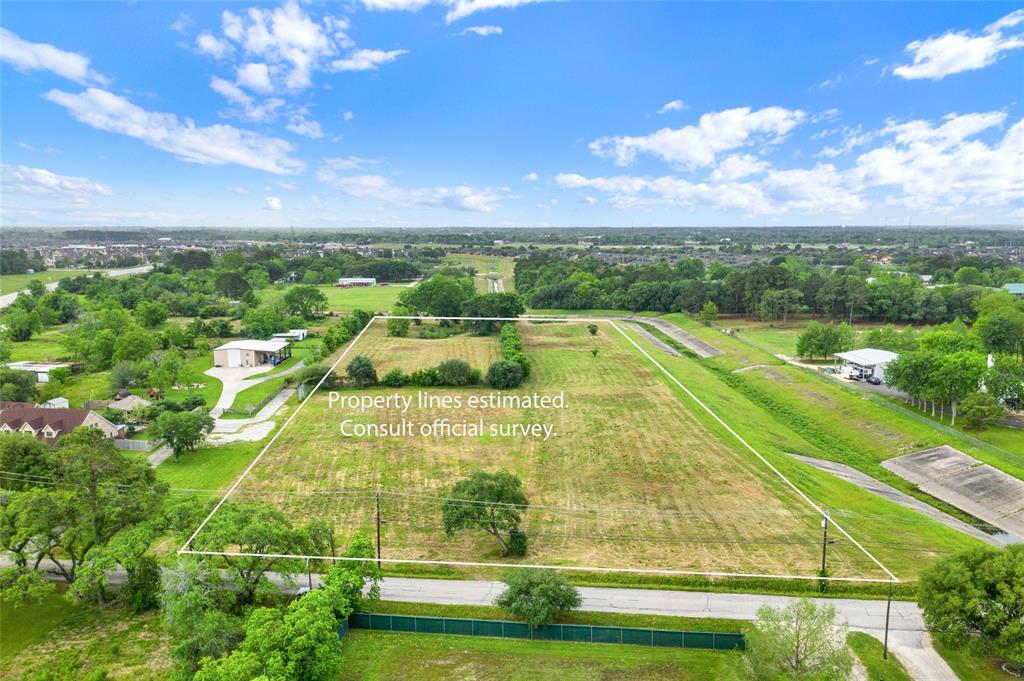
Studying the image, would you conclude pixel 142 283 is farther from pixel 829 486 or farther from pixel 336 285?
pixel 829 486

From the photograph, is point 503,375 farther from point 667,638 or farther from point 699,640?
point 699,640

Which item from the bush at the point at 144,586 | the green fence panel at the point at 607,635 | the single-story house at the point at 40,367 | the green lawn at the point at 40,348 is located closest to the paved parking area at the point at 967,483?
the green fence panel at the point at 607,635

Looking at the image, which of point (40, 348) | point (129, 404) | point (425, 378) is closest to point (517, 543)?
point (425, 378)

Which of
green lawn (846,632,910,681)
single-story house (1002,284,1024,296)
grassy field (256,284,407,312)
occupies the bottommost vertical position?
green lawn (846,632,910,681)

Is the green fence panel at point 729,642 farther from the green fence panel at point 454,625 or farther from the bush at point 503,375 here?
the bush at point 503,375

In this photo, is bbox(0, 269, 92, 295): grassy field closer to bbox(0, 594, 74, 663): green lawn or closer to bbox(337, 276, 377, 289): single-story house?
bbox(337, 276, 377, 289): single-story house

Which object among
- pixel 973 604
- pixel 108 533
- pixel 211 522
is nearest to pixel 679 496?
pixel 973 604

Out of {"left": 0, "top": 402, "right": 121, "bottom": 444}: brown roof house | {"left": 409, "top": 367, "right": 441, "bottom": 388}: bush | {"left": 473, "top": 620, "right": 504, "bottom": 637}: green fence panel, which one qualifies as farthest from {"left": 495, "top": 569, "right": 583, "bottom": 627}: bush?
{"left": 0, "top": 402, "right": 121, "bottom": 444}: brown roof house

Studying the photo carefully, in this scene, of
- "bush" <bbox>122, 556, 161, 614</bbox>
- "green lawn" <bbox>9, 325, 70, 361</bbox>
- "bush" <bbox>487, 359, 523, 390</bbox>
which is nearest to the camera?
"bush" <bbox>122, 556, 161, 614</bbox>
